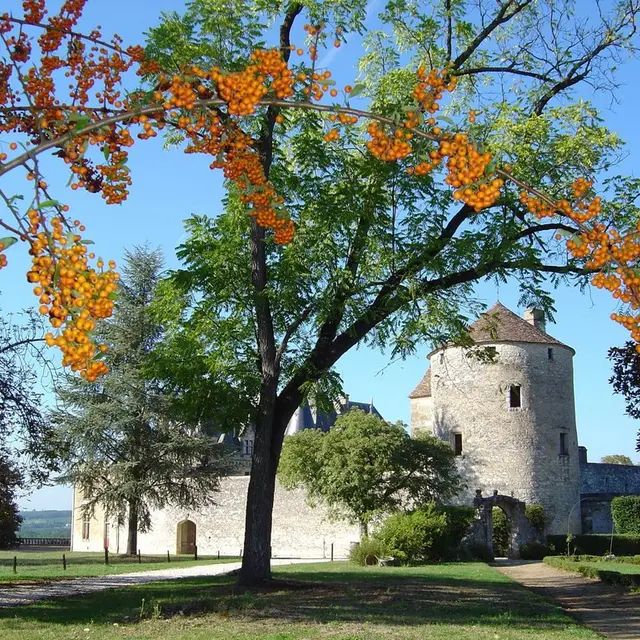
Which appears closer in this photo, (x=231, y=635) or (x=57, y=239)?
(x=57, y=239)

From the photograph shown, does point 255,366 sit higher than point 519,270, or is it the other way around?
point 519,270

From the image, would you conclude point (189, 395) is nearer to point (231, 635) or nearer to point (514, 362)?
point (231, 635)

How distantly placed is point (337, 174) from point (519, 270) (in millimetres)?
3788

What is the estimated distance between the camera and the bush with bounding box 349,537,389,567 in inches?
982

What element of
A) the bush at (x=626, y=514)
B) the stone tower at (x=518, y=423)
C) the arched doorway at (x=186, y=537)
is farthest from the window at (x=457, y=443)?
the arched doorway at (x=186, y=537)

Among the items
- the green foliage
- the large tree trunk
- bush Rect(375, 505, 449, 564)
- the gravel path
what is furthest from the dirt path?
the large tree trunk

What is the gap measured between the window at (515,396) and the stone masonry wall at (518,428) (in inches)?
6.4

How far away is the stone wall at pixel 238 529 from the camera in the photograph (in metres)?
34.2

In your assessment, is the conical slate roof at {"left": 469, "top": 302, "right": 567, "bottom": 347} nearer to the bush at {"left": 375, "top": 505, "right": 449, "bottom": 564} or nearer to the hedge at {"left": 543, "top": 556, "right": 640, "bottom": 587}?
the bush at {"left": 375, "top": 505, "right": 449, "bottom": 564}

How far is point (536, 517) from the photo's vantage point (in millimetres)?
34688

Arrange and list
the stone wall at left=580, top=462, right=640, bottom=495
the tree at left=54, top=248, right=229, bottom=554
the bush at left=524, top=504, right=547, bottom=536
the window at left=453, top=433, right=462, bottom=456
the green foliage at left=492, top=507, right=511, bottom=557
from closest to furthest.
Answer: the tree at left=54, top=248, right=229, bottom=554
the green foliage at left=492, top=507, right=511, bottom=557
the bush at left=524, top=504, right=547, bottom=536
the window at left=453, top=433, right=462, bottom=456
the stone wall at left=580, top=462, right=640, bottom=495

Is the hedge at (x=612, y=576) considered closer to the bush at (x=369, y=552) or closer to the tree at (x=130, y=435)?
the bush at (x=369, y=552)

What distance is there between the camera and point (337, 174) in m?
15.2

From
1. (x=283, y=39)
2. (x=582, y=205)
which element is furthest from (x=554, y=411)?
(x=582, y=205)
